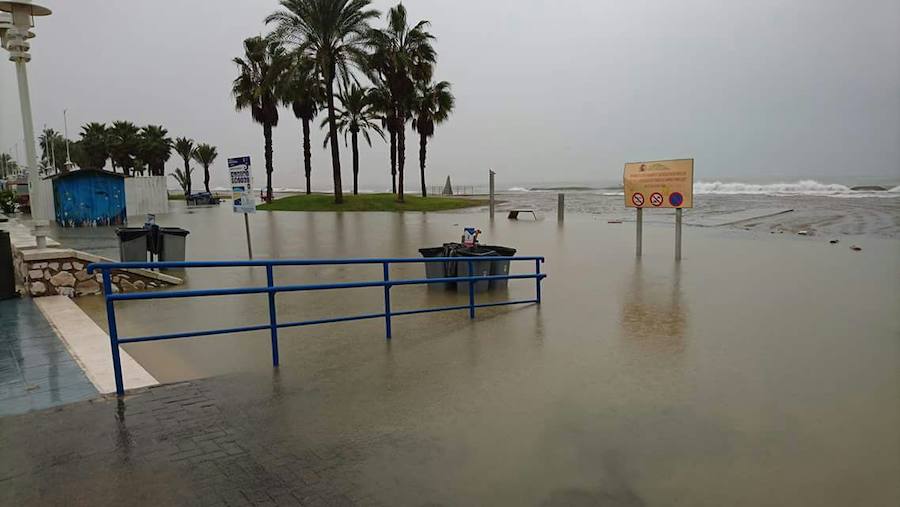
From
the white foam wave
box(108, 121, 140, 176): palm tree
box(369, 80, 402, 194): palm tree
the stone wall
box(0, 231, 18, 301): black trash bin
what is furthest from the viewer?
box(108, 121, 140, 176): palm tree

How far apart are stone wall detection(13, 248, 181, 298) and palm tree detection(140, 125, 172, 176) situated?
69446mm

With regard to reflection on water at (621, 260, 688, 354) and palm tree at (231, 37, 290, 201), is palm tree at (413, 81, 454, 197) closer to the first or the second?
palm tree at (231, 37, 290, 201)

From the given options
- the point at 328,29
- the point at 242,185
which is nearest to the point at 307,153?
the point at 328,29

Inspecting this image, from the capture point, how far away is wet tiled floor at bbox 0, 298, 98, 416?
4.36 m

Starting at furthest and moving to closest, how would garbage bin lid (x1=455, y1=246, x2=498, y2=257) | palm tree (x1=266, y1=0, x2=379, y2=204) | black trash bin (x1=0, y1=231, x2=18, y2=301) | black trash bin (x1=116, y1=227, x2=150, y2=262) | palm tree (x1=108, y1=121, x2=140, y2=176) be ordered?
palm tree (x1=108, y1=121, x2=140, y2=176), palm tree (x1=266, y1=0, x2=379, y2=204), black trash bin (x1=116, y1=227, x2=150, y2=262), garbage bin lid (x1=455, y1=246, x2=498, y2=257), black trash bin (x1=0, y1=231, x2=18, y2=301)

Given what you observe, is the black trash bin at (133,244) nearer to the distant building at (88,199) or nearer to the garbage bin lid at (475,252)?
the garbage bin lid at (475,252)

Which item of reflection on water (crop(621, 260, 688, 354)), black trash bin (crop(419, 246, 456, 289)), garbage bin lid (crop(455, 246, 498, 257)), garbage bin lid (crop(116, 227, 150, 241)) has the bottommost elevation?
reflection on water (crop(621, 260, 688, 354))

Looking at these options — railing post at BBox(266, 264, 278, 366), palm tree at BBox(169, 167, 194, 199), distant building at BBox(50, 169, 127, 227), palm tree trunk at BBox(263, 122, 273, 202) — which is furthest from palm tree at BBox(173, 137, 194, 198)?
railing post at BBox(266, 264, 278, 366)

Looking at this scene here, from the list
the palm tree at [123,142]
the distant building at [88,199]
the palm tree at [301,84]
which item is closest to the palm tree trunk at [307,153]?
the palm tree at [301,84]

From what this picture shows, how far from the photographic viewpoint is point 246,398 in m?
4.61

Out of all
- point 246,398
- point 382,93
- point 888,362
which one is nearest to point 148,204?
point 382,93

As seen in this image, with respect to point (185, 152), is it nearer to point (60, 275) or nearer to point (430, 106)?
point (430, 106)

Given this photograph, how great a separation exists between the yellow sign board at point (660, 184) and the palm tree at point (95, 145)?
69.6 metres

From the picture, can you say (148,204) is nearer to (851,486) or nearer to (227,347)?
(227,347)
